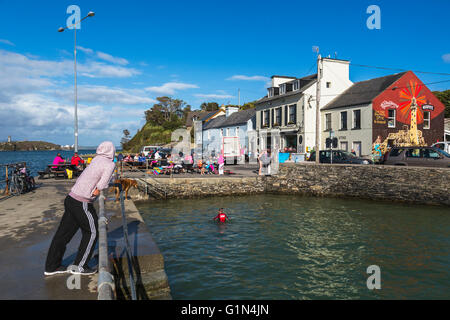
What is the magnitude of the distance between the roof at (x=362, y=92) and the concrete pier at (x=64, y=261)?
1113 inches

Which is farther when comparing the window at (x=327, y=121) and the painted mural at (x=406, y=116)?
the window at (x=327, y=121)

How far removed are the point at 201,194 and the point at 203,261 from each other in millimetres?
11372

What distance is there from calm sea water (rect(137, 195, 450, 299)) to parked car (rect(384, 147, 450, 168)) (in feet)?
10.3

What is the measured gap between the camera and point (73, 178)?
19.4 m

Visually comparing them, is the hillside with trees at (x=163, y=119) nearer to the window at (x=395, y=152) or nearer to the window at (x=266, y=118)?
the window at (x=266, y=118)

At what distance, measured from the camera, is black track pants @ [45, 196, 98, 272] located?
481cm

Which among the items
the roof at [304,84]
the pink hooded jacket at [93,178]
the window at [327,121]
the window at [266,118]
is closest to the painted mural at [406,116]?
the window at [327,121]

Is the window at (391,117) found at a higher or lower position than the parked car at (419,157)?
higher

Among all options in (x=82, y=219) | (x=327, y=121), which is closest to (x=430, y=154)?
(x=327, y=121)

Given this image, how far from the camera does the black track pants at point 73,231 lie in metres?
4.81

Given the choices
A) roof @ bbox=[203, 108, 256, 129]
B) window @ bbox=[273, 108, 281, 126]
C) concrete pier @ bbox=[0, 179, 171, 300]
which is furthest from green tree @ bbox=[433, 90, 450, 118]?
concrete pier @ bbox=[0, 179, 171, 300]
